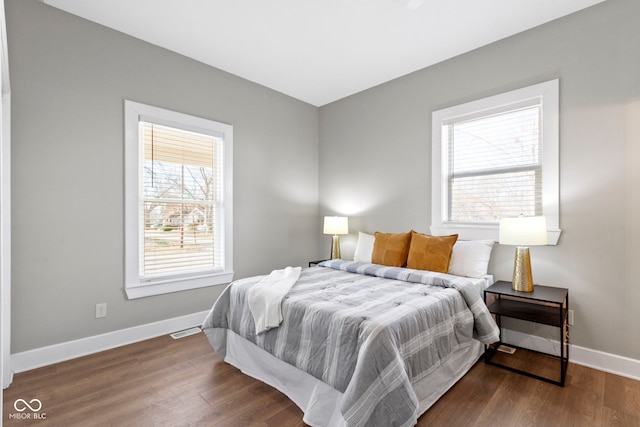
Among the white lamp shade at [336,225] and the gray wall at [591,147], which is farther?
the white lamp shade at [336,225]

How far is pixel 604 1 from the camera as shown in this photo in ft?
8.48

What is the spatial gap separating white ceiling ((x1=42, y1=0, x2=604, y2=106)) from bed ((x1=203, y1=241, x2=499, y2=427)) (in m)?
2.11

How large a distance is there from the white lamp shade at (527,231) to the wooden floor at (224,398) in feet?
3.27

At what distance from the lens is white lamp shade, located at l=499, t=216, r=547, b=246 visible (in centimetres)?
256

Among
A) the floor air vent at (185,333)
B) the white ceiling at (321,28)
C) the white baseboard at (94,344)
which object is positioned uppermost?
the white ceiling at (321,28)

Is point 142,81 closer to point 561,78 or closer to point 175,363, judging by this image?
point 175,363

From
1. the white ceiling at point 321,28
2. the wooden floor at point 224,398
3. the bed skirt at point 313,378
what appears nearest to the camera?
the bed skirt at point 313,378

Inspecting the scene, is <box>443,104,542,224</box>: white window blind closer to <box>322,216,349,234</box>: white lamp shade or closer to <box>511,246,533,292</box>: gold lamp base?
<box>511,246,533,292</box>: gold lamp base

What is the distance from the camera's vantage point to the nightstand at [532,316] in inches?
96.4

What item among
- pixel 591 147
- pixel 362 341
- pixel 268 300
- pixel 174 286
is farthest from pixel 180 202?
pixel 591 147

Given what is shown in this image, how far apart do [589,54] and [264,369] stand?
3466 mm

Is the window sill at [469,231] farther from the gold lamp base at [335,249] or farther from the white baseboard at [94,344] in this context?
the white baseboard at [94,344]

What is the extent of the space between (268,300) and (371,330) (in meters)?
0.82

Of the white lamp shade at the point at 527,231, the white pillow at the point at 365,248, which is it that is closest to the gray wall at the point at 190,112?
the white lamp shade at the point at 527,231
